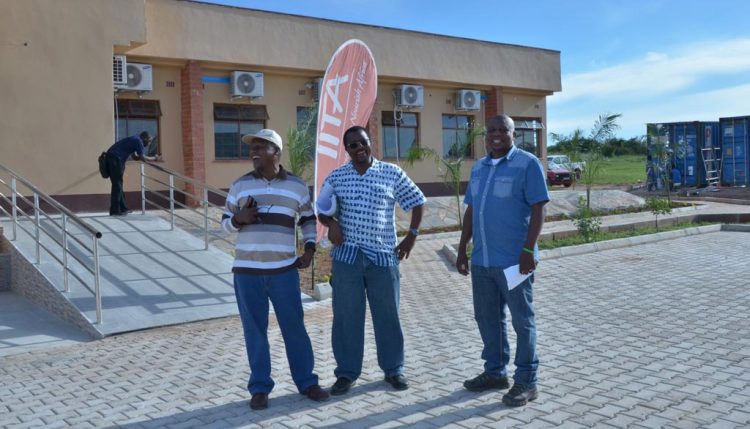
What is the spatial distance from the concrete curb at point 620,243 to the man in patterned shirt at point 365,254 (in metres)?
6.55

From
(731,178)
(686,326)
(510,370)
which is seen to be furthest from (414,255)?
(731,178)

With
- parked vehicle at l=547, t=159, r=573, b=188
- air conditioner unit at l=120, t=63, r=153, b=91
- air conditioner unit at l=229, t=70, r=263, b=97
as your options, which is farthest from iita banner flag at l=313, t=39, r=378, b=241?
parked vehicle at l=547, t=159, r=573, b=188

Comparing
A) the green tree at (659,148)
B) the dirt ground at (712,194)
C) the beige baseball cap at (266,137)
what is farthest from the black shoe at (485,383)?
the dirt ground at (712,194)

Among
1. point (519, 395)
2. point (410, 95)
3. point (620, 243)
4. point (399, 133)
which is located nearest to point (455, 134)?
point (399, 133)

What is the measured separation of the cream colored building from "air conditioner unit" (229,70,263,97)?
10.7 inches

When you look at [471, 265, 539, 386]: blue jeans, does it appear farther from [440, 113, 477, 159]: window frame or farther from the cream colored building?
[440, 113, 477, 159]: window frame

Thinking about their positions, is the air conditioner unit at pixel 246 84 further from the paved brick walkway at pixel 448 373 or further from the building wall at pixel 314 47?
the paved brick walkway at pixel 448 373

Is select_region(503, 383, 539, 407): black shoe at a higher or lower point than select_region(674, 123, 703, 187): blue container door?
lower

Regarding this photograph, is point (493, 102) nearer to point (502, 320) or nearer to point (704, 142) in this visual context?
point (704, 142)

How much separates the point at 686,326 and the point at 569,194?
14895 mm

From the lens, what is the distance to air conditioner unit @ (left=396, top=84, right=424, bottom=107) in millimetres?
20219

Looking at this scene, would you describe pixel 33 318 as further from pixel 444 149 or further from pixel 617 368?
pixel 444 149

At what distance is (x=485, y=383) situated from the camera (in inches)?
192

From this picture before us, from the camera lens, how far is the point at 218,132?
17.2 metres
